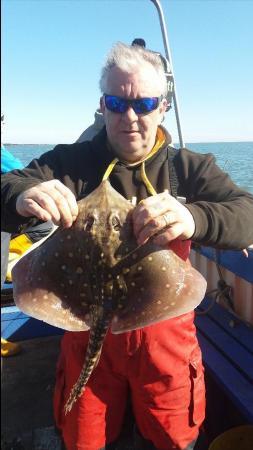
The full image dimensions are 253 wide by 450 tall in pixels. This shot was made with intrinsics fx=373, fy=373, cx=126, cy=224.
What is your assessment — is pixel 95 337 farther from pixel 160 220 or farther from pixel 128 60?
pixel 128 60

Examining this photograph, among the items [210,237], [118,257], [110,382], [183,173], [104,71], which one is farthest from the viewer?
[110,382]

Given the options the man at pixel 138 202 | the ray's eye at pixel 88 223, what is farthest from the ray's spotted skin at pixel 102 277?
the man at pixel 138 202

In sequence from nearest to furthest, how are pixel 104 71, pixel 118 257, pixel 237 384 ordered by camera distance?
pixel 118 257, pixel 104 71, pixel 237 384

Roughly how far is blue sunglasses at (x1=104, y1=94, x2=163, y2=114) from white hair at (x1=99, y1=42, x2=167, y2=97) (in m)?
0.08

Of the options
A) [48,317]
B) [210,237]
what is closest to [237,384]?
[210,237]

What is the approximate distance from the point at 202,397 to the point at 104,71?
6.96 ft

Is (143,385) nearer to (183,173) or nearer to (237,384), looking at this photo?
(237,384)

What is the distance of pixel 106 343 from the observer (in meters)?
2.24

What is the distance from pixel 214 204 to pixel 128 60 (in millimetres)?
890

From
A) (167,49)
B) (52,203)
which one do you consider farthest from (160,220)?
(167,49)

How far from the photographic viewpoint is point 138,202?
82.4 inches

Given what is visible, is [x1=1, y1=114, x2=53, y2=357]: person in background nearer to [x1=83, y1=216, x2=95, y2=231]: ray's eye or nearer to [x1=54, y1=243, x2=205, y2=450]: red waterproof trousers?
[x1=54, y1=243, x2=205, y2=450]: red waterproof trousers

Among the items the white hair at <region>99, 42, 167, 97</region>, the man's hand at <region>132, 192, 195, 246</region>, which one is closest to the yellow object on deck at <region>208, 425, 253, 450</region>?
the man's hand at <region>132, 192, 195, 246</region>

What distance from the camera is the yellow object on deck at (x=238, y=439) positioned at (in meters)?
2.64
